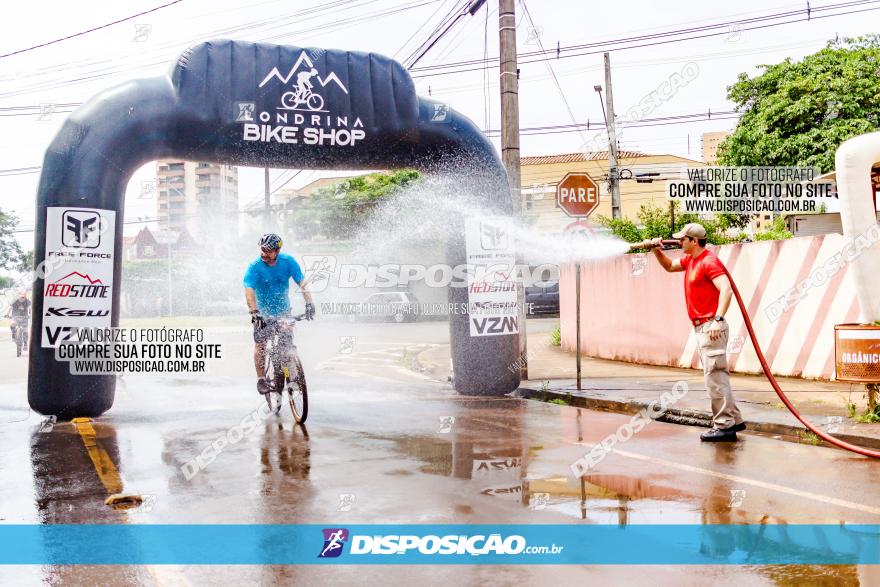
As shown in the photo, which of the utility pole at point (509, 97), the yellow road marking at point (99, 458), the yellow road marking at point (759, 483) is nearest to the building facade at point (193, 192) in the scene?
the utility pole at point (509, 97)

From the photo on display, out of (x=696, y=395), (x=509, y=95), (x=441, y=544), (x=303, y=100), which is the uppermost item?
(x=509, y=95)

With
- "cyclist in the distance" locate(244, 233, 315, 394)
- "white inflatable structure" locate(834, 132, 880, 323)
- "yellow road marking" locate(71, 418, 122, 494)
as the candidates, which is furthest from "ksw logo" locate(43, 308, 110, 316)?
"white inflatable structure" locate(834, 132, 880, 323)

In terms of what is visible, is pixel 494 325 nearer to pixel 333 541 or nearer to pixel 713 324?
pixel 713 324

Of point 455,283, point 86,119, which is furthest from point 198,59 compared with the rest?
point 455,283

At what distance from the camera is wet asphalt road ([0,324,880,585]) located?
15.2 feet

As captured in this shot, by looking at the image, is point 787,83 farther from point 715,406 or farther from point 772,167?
point 715,406

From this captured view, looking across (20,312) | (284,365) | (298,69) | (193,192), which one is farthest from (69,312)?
Answer: (193,192)

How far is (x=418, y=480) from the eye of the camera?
6754 millimetres

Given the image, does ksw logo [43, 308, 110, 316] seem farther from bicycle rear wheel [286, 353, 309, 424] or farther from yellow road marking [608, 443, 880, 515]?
yellow road marking [608, 443, 880, 515]

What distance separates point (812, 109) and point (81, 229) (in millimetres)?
24209

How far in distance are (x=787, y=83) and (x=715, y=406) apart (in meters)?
23.1

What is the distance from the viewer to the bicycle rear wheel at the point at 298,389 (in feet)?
31.4

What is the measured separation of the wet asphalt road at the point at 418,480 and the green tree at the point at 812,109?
1956 cm

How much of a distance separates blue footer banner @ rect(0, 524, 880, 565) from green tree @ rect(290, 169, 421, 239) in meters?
40.4
